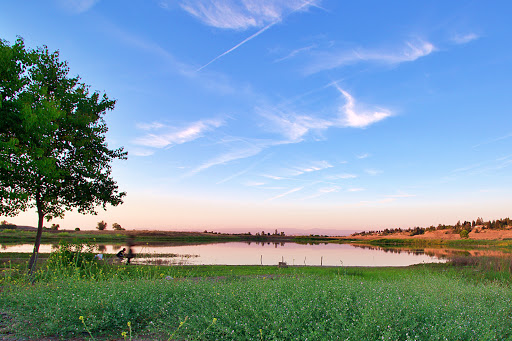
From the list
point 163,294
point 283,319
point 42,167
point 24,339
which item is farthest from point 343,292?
point 42,167

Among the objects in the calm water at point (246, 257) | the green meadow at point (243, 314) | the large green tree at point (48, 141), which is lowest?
the calm water at point (246, 257)

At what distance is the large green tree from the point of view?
1473 centimetres

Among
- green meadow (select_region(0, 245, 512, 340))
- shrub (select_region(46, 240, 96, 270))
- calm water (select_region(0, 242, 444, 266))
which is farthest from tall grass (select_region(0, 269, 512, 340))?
calm water (select_region(0, 242, 444, 266))

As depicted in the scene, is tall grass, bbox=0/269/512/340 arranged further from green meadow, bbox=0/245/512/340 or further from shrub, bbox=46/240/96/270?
shrub, bbox=46/240/96/270

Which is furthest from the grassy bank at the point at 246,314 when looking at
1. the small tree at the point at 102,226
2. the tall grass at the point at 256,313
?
the small tree at the point at 102,226

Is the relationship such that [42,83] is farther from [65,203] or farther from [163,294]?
[163,294]

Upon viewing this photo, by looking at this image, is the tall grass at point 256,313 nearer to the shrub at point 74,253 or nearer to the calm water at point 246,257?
the shrub at point 74,253

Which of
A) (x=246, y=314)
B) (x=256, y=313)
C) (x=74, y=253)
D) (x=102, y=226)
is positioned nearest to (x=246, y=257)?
(x=74, y=253)

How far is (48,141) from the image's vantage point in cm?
1533

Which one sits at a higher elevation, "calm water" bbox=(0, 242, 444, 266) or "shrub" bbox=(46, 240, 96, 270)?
"shrub" bbox=(46, 240, 96, 270)

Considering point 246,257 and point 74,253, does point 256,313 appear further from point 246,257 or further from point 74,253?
point 246,257

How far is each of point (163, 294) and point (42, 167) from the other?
36.5 ft

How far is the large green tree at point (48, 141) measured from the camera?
1473cm

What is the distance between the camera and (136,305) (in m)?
6.32
